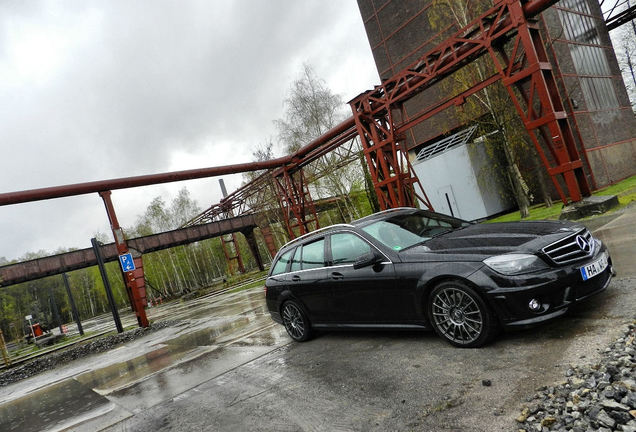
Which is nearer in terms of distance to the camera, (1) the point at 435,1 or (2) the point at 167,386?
(2) the point at 167,386

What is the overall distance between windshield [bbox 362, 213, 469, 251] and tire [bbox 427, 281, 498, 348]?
779 mm

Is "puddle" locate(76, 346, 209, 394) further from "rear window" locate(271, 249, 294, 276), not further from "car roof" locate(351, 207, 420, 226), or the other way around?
"car roof" locate(351, 207, 420, 226)

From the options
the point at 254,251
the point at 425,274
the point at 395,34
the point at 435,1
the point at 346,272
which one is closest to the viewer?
the point at 425,274

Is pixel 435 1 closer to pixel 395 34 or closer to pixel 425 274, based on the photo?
pixel 395 34

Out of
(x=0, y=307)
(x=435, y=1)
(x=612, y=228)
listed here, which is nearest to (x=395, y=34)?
(x=435, y=1)

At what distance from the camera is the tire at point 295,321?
5.68 meters

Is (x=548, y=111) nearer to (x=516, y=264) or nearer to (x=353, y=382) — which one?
(x=516, y=264)

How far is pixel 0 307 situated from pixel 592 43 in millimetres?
50829

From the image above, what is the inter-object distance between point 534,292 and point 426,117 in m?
9.65

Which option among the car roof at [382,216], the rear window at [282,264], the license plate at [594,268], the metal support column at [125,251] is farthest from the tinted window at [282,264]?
the metal support column at [125,251]

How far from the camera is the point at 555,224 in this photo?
13.2 feet

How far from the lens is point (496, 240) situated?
381 cm

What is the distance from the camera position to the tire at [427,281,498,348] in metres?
3.56

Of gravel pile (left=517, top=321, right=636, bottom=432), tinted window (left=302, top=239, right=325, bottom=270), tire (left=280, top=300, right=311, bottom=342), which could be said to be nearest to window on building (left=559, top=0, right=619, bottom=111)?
tinted window (left=302, top=239, right=325, bottom=270)
